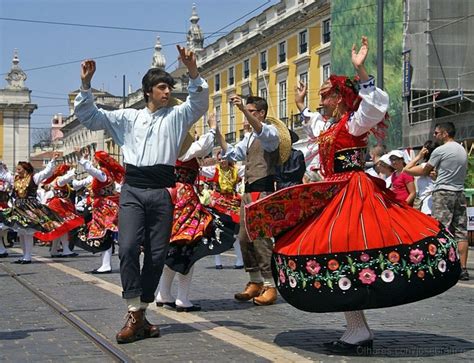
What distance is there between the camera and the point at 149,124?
6.45m

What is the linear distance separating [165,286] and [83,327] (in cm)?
139

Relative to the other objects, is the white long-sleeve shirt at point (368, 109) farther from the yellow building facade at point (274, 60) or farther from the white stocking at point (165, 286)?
the yellow building facade at point (274, 60)

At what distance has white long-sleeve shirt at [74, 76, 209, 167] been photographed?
6387 mm

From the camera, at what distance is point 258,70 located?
47.2 m

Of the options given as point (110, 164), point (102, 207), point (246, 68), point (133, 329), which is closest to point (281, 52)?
point (246, 68)

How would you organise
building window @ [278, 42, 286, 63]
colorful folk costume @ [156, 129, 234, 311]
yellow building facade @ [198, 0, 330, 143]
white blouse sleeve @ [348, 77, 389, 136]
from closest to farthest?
white blouse sleeve @ [348, 77, 389, 136], colorful folk costume @ [156, 129, 234, 311], yellow building facade @ [198, 0, 330, 143], building window @ [278, 42, 286, 63]

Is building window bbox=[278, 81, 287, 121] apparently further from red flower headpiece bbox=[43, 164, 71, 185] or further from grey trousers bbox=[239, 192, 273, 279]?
grey trousers bbox=[239, 192, 273, 279]

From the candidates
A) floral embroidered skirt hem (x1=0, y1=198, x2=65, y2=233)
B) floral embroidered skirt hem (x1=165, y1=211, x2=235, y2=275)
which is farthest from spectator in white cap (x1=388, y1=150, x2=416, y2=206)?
floral embroidered skirt hem (x1=0, y1=198, x2=65, y2=233)

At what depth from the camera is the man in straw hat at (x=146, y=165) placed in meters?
6.28

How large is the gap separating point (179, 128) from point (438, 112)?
2373 cm

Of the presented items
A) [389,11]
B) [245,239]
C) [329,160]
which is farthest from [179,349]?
[389,11]

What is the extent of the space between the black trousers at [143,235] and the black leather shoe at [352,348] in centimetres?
147

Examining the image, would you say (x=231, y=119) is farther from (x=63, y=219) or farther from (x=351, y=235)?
(x=351, y=235)

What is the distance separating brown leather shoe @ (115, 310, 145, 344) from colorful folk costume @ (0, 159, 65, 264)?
28.7 ft
